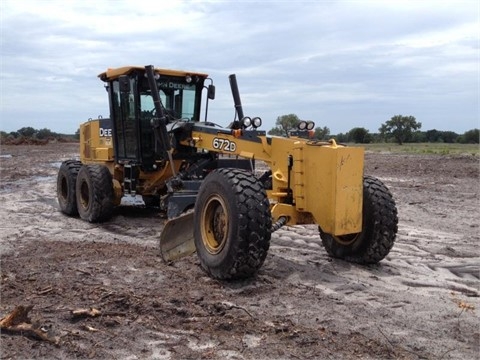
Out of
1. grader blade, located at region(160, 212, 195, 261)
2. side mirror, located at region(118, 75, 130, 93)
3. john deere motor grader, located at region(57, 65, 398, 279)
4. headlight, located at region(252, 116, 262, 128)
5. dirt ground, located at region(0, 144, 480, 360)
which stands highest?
side mirror, located at region(118, 75, 130, 93)

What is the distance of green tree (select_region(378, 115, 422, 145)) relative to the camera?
162ft

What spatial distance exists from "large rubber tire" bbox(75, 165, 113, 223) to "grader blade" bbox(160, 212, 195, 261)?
3.23 meters

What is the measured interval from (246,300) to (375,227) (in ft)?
6.34

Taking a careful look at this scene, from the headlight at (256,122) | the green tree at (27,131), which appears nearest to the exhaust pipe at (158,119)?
the headlight at (256,122)

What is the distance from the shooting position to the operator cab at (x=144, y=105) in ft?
30.6

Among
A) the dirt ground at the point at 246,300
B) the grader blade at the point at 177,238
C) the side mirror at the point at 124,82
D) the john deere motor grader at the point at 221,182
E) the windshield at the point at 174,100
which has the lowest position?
the dirt ground at the point at 246,300

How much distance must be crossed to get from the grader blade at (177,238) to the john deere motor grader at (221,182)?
1cm

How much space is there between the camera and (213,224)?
6.40 meters

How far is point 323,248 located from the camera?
25.0ft

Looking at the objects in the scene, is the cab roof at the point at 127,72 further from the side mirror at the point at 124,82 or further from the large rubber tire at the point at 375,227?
the large rubber tire at the point at 375,227

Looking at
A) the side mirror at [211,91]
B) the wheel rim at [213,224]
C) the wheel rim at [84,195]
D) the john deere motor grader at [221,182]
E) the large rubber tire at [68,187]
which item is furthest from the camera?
the large rubber tire at [68,187]

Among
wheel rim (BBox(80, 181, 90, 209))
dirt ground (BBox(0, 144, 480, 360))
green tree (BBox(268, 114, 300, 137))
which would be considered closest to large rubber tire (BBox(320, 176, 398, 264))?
dirt ground (BBox(0, 144, 480, 360))

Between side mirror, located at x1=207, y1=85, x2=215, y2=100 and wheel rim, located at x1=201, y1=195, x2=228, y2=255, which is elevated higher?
side mirror, located at x1=207, y1=85, x2=215, y2=100

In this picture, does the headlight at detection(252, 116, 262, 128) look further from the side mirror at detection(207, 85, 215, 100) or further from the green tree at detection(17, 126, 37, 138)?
the green tree at detection(17, 126, 37, 138)
